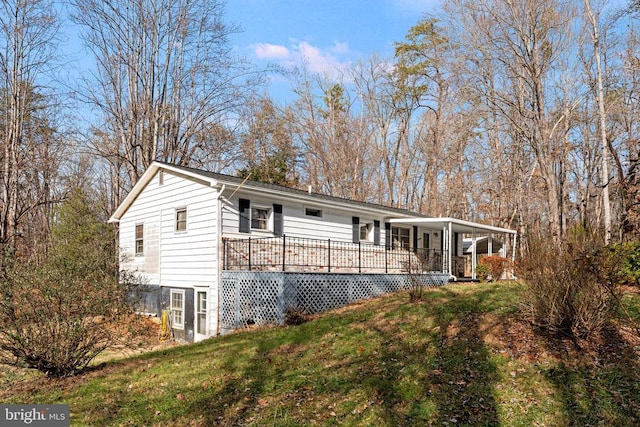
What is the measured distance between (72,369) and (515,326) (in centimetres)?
793

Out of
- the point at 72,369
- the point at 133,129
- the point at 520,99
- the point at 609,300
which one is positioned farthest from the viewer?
the point at 133,129

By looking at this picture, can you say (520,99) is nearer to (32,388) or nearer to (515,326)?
(515,326)

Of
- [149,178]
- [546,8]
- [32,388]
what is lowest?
[32,388]

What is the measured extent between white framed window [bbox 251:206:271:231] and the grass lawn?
4.80 m

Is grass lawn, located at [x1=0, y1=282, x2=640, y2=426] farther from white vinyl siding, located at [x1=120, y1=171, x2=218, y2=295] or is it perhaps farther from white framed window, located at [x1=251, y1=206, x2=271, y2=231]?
white framed window, located at [x1=251, y1=206, x2=271, y2=231]

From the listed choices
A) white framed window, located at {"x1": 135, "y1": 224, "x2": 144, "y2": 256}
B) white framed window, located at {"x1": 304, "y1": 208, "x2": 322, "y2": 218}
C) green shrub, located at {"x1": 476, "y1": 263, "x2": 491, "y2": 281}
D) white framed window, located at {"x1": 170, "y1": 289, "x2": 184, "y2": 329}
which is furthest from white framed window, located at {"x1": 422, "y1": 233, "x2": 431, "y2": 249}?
white framed window, located at {"x1": 135, "y1": 224, "x2": 144, "y2": 256}

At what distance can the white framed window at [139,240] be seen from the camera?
639 inches

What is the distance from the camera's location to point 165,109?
20594mm

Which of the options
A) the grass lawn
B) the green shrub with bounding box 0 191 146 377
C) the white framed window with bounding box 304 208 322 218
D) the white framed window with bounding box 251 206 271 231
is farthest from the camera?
the white framed window with bounding box 304 208 322 218

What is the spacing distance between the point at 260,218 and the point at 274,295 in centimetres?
286

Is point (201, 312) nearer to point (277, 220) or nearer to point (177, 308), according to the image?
point (177, 308)

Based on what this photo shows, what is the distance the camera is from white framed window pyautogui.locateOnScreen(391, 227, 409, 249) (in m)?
18.2

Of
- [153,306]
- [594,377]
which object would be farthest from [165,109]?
[594,377]

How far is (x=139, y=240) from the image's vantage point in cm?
1636
